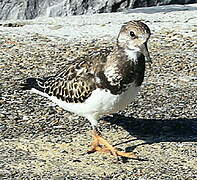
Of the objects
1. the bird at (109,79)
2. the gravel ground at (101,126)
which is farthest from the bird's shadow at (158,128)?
the bird at (109,79)

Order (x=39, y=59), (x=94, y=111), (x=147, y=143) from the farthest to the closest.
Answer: (x=39, y=59) → (x=147, y=143) → (x=94, y=111)

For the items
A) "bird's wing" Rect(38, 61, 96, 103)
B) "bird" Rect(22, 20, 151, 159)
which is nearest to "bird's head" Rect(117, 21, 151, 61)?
"bird" Rect(22, 20, 151, 159)

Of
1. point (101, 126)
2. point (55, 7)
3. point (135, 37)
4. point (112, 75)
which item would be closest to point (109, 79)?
point (112, 75)

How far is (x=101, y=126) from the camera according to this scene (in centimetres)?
678

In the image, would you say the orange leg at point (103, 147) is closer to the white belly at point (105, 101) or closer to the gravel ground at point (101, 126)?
the gravel ground at point (101, 126)

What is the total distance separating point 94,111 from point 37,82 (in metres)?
1.04

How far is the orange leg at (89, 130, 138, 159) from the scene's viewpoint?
5.96 m

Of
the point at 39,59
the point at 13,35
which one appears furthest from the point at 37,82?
the point at 13,35

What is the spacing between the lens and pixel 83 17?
11.8 meters

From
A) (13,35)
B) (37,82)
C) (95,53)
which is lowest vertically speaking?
(13,35)

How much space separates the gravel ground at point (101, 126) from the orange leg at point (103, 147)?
0.05m

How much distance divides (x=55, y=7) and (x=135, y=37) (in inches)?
271

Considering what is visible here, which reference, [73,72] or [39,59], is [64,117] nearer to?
[73,72]

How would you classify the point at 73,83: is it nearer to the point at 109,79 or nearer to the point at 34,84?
the point at 109,79
